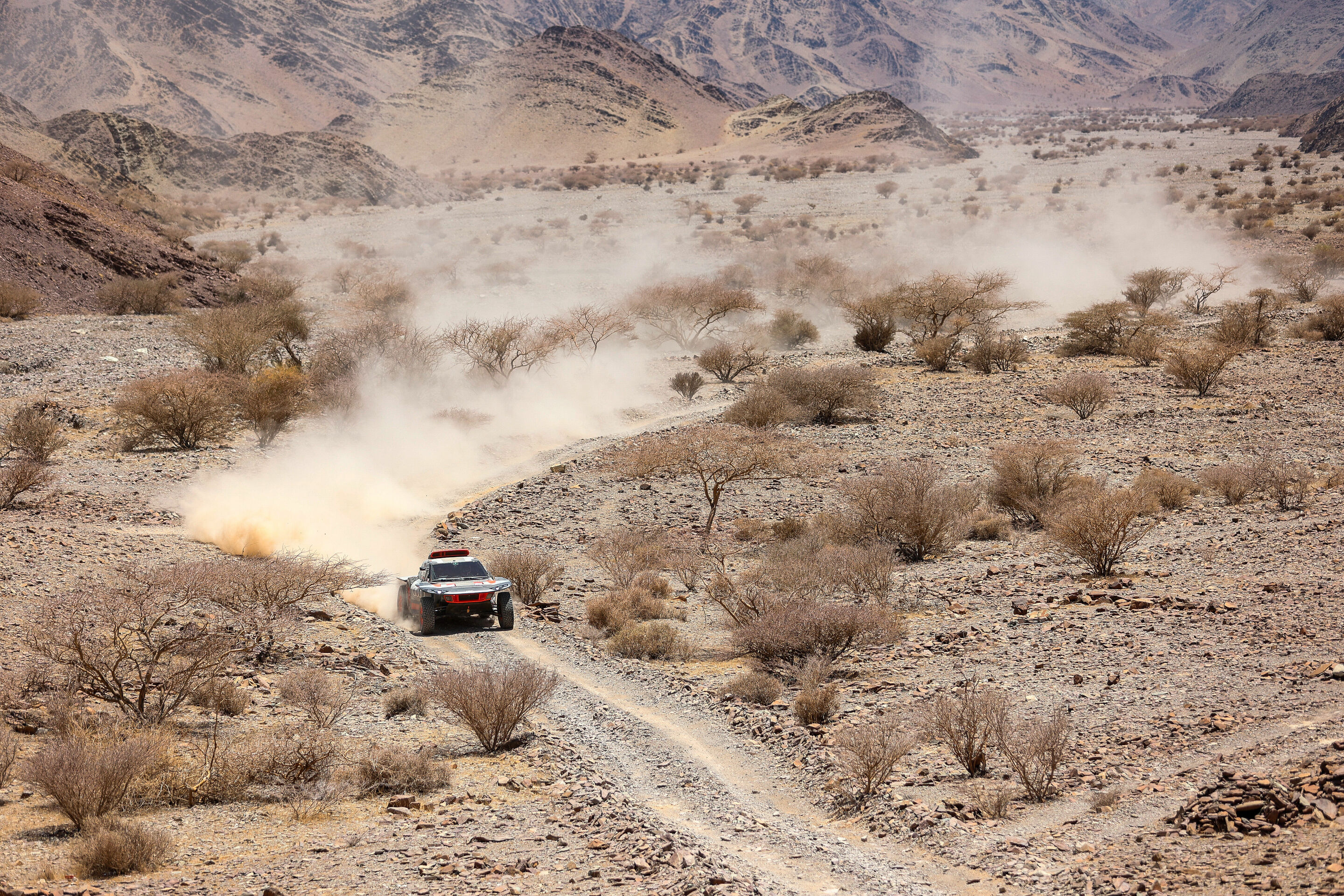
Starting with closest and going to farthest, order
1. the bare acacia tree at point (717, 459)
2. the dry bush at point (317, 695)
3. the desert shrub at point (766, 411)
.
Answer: the dry bush at point (317, 695) → the bare acacia tree at point (717, 459) → the desert shrub at point (766, 411)

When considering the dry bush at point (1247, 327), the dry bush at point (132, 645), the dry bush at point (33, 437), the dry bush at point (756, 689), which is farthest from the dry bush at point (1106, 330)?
the dry bush at point (132, 645)

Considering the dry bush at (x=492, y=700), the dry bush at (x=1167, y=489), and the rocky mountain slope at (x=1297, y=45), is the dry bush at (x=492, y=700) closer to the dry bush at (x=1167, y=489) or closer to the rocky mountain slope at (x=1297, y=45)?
the dry bush at (x=1167, y=489)

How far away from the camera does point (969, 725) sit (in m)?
10.2

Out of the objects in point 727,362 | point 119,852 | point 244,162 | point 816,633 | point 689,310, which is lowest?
point 119,852

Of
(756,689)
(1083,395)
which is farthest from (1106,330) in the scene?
(756,689)

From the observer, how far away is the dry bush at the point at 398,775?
10.2m

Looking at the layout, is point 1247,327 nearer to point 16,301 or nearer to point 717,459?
point 717,459

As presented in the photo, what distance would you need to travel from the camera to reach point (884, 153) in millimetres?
96125

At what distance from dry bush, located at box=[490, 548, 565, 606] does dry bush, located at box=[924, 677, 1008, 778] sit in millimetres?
8993

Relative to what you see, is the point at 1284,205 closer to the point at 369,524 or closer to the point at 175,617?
the point at 369,524

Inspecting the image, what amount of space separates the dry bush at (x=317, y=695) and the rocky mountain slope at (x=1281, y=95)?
14187cm

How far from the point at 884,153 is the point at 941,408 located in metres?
69.8

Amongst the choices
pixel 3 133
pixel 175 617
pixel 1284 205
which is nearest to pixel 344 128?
pixel 3 133

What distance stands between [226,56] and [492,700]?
15825cm
